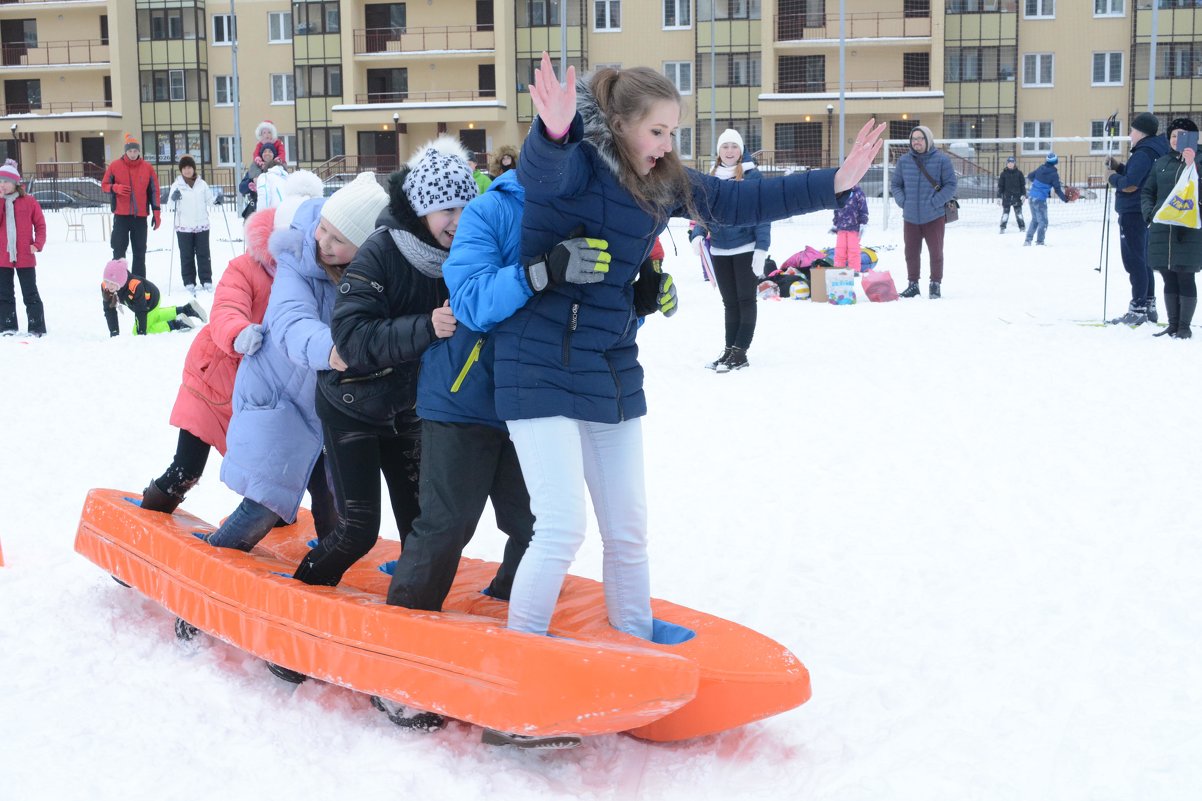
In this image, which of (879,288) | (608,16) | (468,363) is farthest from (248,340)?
(608,16)

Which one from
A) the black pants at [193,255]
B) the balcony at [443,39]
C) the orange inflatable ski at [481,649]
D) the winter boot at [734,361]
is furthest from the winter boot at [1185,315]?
the balcony at [443,39]

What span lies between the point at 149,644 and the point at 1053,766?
2735 mm

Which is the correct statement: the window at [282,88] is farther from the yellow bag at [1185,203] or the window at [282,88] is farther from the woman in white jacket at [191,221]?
the yellow bag at [1185,203]

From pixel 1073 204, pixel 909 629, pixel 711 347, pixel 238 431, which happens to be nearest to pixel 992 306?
pixel 711 347

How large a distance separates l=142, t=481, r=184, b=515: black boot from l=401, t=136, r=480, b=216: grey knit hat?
166 cm

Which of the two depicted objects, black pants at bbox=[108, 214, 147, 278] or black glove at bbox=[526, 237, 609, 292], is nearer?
black glove at bbox=[526, 237, 609, 292]

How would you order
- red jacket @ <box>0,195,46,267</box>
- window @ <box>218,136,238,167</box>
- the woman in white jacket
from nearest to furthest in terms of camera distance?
red jacket @ <box>0,195,46,267</box> → the woman in white jacket → window @ <box>218,136,238,167</box>

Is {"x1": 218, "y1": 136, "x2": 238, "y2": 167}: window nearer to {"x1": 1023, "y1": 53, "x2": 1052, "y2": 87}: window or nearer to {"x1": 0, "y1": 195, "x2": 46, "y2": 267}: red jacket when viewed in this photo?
{"x1": 1023, "y1": 53, "x2": 1052, "y2": 87}: window

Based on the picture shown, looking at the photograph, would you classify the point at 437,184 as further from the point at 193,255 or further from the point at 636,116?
the point at 193,255

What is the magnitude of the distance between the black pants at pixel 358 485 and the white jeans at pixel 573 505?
66cm

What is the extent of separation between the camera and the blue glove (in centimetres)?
387

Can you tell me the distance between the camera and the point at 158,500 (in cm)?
439

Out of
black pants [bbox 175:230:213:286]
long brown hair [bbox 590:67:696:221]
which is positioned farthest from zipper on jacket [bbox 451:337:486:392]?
black pants [bbox 175:230:213:286]

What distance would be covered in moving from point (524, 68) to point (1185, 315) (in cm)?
3498
